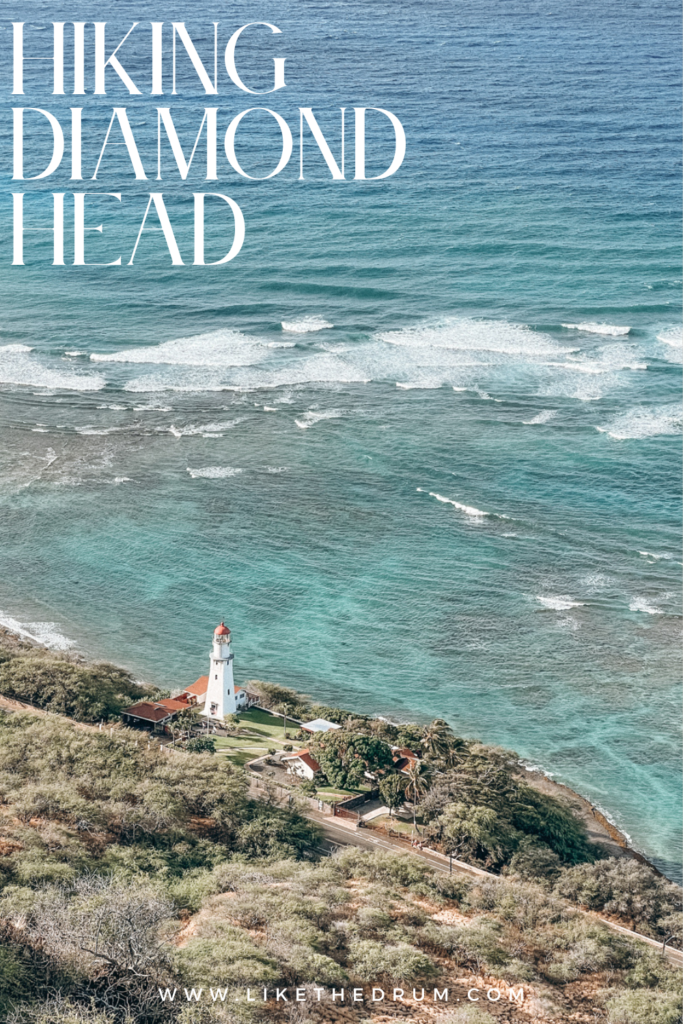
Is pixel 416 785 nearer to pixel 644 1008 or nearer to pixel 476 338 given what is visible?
pixel 644 1008

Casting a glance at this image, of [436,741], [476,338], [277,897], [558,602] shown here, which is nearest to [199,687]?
[436,741]

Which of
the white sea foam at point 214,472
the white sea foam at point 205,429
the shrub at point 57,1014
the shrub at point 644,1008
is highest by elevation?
the white sea foam at point 205,429

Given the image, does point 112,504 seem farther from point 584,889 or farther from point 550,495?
point 584,889

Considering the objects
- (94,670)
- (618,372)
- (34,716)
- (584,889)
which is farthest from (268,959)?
(618,372)

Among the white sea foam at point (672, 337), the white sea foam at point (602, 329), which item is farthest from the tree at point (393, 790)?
the white sea foam at point (602, 329)

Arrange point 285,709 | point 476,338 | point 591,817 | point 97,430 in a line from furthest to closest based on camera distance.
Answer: point 476,338 < point 97,430 < point 285,709 < point 591,817

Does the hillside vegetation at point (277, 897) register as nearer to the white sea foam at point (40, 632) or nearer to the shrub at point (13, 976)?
the shrub at point (13, 976)
